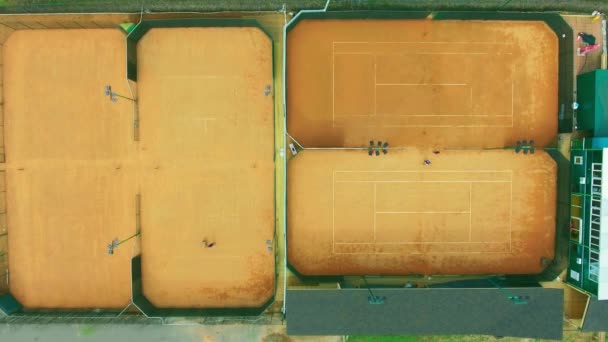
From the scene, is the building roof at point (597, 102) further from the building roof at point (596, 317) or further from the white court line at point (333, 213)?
the white court line at point (333, 213)

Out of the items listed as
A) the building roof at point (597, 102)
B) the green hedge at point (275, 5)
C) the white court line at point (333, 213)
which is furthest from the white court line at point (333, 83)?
the building roof at point (597, 102)

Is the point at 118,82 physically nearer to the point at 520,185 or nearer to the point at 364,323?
the point at 364,323

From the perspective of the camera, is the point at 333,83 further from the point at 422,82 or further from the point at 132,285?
the point at 132,285

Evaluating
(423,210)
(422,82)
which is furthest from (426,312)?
(422,82)

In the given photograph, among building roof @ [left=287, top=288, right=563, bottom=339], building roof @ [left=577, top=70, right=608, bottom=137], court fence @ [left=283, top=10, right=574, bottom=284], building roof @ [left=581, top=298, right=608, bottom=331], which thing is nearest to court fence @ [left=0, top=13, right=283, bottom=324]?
building roof @ [left=287, top=288, right=563, bottom=339]

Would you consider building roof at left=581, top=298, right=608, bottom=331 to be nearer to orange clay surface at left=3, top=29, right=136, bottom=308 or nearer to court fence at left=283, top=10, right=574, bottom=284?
court fence at left=283, top=10, right=574, bottom=284

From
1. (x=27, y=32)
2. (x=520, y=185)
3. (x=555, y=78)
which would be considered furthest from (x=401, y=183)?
(x=27, y=32)

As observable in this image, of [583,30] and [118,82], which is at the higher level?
[583,30]

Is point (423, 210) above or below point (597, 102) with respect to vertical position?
below
